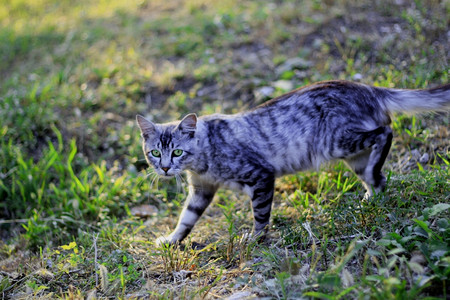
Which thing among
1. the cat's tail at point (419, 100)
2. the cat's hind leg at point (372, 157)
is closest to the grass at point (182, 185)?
the cat's hind leg at point (372, 157)

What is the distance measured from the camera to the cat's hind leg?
11.2ft

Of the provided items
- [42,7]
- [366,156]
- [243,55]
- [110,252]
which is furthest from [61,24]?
[366,156]

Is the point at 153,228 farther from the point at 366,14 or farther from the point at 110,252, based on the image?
the point at 366,14

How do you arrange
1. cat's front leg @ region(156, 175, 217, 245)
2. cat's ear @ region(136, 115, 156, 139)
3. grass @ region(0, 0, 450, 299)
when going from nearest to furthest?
grass @ region(0, 0, 450, 299)
cat's ear @ region(136, 115, 156, 139)
cat's front leg @ region(156, 175, 217, 245)

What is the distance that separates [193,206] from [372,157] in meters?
1.65

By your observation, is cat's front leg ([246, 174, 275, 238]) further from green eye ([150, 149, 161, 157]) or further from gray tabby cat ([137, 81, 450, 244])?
green eye ([150, 149, 161, 157])

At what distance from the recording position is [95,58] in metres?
7.34

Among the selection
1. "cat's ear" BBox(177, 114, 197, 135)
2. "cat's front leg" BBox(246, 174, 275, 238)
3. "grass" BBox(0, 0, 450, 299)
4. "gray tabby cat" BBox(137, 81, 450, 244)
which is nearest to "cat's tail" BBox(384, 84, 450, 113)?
"gray tabby cat" BBox(137, 81, 450, 244)

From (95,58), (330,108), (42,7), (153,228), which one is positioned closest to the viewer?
(330,108)

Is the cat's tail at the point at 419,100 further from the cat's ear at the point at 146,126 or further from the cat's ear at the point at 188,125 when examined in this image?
the cat's ear at the point at 146,126

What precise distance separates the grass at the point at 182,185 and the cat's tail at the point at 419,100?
53cm

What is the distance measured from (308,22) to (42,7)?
6.57 metres

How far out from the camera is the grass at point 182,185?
289cm

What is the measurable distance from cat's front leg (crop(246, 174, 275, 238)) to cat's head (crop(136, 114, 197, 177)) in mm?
607
